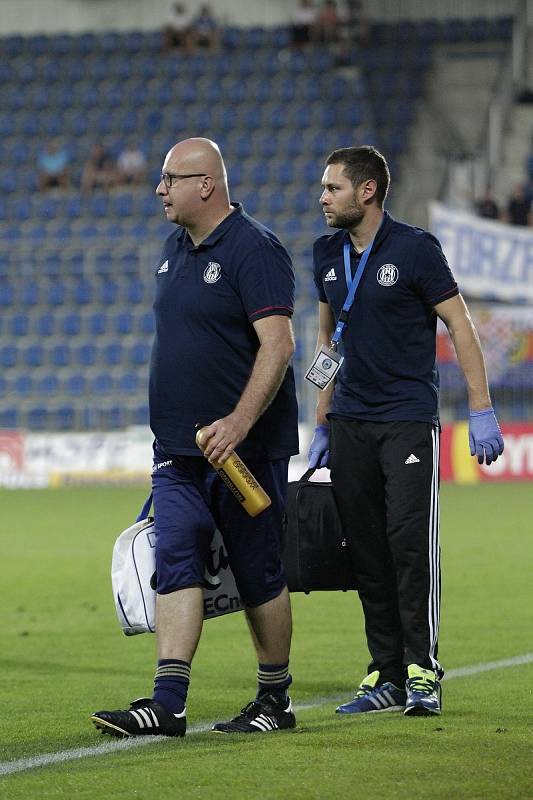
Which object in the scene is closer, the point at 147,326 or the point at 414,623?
the point at 414,623

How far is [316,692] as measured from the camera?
23.0 ft

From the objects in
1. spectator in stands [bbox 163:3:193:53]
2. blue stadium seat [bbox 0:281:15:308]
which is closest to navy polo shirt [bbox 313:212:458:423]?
blue stadium seat [bbox 0:281:15:308]

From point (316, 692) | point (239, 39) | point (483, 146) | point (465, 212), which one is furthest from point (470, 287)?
point (316, 692)

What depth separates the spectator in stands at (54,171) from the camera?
30.1 m

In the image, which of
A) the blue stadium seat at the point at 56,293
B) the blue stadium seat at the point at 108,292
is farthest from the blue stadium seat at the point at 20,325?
the blue stadium seat at the point at 108,292

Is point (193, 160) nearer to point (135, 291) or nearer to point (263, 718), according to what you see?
point (263, 718)

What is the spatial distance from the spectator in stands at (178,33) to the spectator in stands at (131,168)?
11.5 ft

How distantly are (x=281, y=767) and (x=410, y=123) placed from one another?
88.0ft

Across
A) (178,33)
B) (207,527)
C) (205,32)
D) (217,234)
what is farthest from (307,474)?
(178,33)

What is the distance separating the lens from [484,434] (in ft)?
20.3

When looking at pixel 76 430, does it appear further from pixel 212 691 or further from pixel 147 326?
pixel 212 691

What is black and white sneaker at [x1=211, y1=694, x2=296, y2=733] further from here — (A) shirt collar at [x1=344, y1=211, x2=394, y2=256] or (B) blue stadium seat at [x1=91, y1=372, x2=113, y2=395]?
(B) blue stadium seat at [x1=91, y1=372, x2=113, y2=395]

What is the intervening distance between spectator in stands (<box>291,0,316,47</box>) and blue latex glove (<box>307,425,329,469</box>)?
26.1 m

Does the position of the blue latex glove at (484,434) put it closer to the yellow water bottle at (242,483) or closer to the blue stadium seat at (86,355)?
the yellow water bottle at (242,483)
